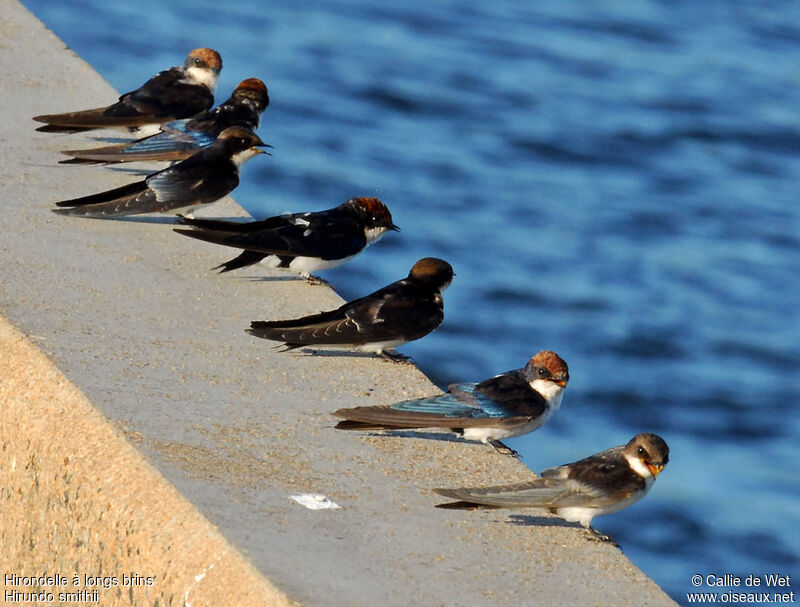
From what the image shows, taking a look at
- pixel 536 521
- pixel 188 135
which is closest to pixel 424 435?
pixel 536 521

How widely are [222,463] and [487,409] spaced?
3.03 ft

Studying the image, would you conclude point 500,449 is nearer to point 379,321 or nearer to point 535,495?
point 535,495

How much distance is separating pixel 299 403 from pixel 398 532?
0.92 metres

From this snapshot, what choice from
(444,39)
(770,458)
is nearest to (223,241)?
(770,458)

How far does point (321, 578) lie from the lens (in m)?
3.61

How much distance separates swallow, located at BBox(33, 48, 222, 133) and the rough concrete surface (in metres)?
1.17

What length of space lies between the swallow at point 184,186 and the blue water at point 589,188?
48cm

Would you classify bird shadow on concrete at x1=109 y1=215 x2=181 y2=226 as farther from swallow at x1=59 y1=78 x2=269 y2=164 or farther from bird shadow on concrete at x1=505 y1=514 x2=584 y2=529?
bird shadow on concrete at x1=505 y1=514 x2=584 y2=529

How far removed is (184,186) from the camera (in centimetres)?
654

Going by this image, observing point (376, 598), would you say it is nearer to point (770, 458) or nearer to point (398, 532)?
point (398, 532)

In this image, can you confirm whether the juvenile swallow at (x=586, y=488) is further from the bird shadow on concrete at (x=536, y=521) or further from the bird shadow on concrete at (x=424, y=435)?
the bird shadow on concrete at (x=424, y=435)

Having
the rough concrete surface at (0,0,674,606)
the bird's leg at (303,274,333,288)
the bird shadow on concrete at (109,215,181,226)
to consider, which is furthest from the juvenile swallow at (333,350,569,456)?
the bird shadow on concrete at (109,215,181,226)

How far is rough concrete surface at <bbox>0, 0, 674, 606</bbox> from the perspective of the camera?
147 inches

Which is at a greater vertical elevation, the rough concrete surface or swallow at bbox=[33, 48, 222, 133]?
swallow at bbox=[33, 48, 222, 133]
